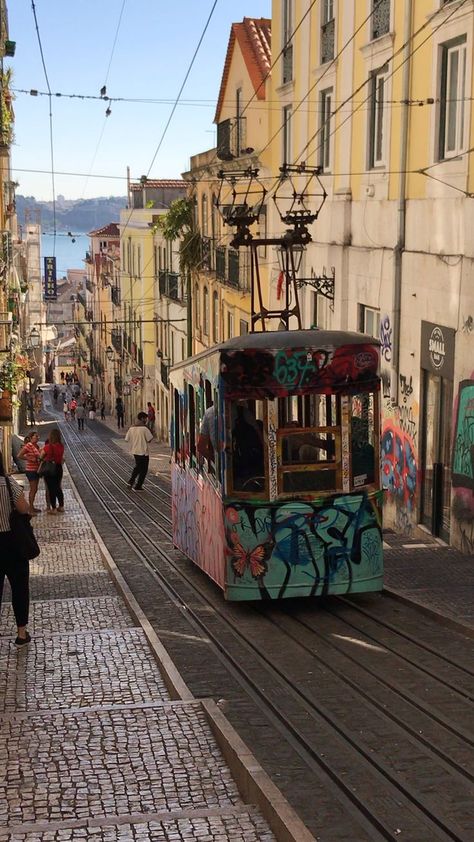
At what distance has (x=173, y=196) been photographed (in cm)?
5922

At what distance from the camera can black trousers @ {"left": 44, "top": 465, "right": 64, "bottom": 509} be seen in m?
18.3

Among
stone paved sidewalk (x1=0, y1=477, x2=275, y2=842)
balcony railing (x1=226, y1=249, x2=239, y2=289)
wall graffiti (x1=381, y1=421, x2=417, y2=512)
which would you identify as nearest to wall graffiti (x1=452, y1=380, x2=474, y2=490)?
wall graffiti (x1=381, y1=421, x2=417, y2=512)

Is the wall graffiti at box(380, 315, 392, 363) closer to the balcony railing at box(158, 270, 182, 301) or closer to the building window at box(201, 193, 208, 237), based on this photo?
the building window at box(201, 193, 208, 237)

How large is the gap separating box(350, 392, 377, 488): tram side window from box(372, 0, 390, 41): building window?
9.30 meters

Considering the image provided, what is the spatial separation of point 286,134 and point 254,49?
5.73 metres

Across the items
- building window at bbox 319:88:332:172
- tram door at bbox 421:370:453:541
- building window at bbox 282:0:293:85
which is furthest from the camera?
building window at bbox 282:0:293:85

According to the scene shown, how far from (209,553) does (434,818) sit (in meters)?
5.64

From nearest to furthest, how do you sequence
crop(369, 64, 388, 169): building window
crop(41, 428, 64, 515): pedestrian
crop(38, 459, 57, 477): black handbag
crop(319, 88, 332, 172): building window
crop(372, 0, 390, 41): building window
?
crop(372, 0, 390, 41): building window
crop(369, 64, 388, 169): building window
crop(38, 459, 57, 477): black handbag
crop(41, 428, 64, 515): pedestrian
crop(319, 88, 332, 172): building window

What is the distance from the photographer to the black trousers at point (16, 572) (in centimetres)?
826

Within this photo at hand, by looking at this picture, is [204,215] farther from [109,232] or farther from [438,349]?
[109,232]

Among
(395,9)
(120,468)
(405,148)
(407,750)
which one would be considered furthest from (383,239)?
(120,468)

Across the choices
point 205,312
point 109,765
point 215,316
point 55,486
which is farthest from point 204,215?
point 109,765

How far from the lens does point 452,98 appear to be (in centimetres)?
1434

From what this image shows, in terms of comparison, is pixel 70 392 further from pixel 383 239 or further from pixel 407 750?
pixel 407 750
